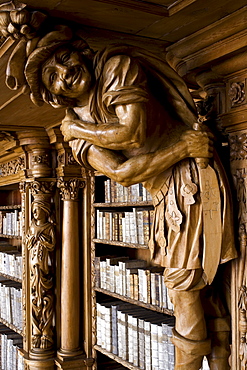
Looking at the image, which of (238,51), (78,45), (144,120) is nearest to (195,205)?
(144,120)

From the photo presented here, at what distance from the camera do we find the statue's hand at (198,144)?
4.73 feet

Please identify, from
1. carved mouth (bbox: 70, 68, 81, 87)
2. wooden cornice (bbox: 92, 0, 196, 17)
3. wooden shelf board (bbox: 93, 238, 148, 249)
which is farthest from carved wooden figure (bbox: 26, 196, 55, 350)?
wooden cornice (bbox: 92, 0, 196, 17)

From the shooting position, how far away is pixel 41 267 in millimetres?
3553

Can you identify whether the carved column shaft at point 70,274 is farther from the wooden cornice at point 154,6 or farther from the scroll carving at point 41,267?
the wooden cornice at point 154,6

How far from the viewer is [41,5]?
1.33 meters

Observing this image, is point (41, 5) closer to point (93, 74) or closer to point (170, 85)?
point (93, 74)

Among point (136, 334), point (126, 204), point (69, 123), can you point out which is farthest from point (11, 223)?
point (69, 123)

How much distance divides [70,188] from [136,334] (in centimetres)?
119

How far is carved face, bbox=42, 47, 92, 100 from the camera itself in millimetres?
1446

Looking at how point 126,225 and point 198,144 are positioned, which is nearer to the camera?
point 198,144

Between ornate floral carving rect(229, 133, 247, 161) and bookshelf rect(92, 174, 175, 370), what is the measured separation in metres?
1.21

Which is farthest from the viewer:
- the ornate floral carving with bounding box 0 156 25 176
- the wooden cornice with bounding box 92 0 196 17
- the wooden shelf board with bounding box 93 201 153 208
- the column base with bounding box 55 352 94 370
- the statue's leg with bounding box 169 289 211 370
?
the ornate floral carving with bounding box 0 156 25 176

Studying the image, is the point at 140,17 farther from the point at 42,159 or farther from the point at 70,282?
the point at 70,282

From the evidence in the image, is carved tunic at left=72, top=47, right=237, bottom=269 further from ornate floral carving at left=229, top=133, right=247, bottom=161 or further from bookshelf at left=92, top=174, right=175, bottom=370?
bookshelf at left=92, top=174, right=175, bottom=370
